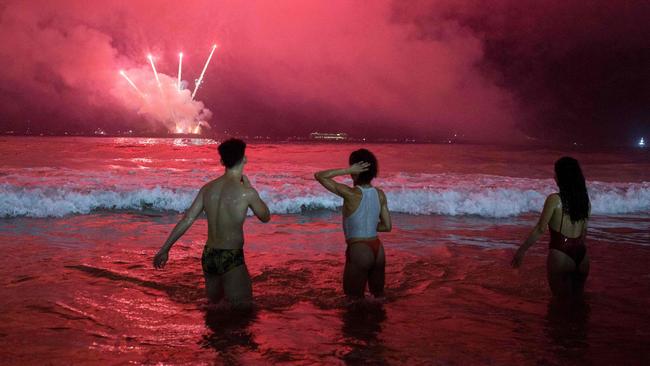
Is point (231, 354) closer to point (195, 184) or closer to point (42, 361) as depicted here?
point (42, 361)

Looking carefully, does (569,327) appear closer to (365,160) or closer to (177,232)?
(365,160)

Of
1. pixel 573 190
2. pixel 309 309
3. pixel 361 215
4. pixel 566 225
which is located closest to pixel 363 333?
pixel 309 309

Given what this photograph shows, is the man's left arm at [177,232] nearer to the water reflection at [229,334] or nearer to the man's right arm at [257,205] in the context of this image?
the man's right arm at [257,205]

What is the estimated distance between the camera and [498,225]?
14.1m

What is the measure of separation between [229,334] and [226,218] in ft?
3.73

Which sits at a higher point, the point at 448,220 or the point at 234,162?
the point at 234,162

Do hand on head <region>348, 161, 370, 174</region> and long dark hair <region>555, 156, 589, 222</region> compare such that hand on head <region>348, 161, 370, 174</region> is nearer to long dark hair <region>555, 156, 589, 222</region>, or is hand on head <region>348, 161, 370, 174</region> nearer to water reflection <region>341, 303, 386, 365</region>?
water reflection <region>341, 303, 386, 365</region>

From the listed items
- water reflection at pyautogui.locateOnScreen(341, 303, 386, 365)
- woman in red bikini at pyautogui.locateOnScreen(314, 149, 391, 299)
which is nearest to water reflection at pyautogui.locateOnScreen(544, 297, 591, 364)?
water reflection at pyautogui.locateOnScreen(341, 303, 386, 365)

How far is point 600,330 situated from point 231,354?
3.78m

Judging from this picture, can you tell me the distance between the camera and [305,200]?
661 inches

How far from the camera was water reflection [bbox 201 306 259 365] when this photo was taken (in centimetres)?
502

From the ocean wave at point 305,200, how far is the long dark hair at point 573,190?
31.9ft

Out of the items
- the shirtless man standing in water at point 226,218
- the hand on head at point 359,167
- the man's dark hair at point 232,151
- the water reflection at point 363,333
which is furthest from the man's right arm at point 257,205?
the water reflection at point 363,333

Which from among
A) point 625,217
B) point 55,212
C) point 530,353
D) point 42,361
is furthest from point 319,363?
point 625,217
